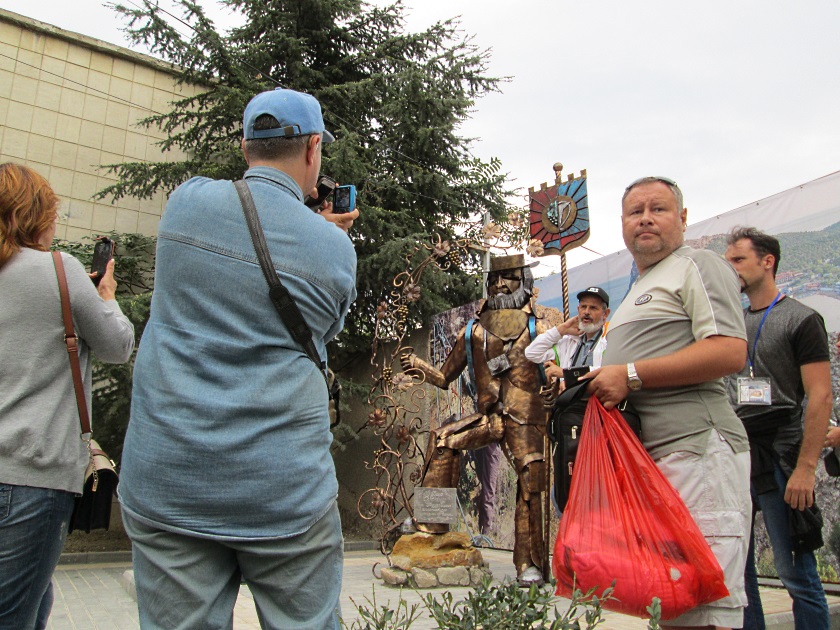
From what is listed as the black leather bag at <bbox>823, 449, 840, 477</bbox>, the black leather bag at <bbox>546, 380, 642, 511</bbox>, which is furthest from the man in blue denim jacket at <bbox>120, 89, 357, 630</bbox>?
the black leather bag at <bbox>823, 449, 840, 477</bbox>

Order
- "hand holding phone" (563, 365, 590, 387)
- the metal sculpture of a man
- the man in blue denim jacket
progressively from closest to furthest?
the man in blue denim jacket → "hand holding phone" (563, 365, 590, 387) → the metal sculpture of a man

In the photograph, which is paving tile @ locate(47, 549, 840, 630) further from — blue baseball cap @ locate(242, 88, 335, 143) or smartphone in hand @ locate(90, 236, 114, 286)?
blue baseball cap @ locate(242, 88, 335, 143)

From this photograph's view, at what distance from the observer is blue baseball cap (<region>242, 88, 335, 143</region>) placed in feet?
5.33

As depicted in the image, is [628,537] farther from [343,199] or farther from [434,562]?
[434,562]

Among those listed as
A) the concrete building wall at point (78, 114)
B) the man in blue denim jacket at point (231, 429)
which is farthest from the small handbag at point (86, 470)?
the concrete building wall at point (78, 114)

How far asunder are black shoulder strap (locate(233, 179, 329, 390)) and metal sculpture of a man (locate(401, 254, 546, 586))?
404 centimetres

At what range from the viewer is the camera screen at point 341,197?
1982 mm

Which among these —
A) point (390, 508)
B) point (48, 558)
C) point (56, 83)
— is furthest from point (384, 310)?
point (56, 83)

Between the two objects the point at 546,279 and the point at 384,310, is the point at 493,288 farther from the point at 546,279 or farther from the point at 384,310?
the point at 546,279

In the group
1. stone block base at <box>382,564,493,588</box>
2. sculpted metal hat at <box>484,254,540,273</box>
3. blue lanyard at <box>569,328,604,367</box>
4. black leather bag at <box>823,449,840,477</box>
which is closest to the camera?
black leather bag at <box>823,449,840,477</box>

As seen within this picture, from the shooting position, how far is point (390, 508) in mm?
6199

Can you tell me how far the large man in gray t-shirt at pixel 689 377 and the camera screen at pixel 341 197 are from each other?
37.2 inches

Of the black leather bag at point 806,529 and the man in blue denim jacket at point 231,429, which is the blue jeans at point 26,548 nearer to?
the man in blue denim jacket at point 231,429

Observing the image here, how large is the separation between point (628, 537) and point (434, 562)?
144 inches
